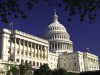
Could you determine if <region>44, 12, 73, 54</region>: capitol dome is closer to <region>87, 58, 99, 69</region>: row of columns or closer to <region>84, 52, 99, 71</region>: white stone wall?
<region>84, 52, 99, 71</region>: white stone wall

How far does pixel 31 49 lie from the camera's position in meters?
112

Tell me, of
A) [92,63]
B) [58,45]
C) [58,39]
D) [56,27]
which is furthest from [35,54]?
[56,27]

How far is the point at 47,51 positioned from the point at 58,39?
2922 centimetres

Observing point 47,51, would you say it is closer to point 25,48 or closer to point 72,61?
point 25,48

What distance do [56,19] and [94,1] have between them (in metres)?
160

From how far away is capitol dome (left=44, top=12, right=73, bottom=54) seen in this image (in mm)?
148125

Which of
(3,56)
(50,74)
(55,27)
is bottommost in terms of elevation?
(50,74)

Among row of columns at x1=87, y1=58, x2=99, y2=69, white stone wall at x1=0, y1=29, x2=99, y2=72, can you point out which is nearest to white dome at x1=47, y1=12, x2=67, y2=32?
white stone wall at x1=0, y1=29, x2=99, y2=72

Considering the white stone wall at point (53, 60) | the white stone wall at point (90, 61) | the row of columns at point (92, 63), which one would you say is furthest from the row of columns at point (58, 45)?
the row of columns at point (92, 63)

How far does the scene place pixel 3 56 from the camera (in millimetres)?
101000

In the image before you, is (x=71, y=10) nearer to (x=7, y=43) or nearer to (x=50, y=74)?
(x=50, y=74)

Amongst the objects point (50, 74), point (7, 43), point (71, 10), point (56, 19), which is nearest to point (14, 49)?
point (7, 43)

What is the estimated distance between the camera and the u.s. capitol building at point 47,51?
342 feet

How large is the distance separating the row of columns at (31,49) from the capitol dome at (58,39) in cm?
2614
